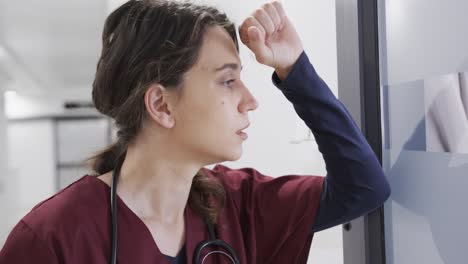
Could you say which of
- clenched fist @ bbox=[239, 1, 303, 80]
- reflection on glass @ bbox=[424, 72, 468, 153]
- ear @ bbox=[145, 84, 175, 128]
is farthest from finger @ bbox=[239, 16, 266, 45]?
reflection on glass @ bbox=[424, 72, 468, 153]

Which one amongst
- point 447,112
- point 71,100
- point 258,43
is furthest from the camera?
point 71,100

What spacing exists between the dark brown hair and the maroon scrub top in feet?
0.21

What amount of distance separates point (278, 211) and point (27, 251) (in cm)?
43

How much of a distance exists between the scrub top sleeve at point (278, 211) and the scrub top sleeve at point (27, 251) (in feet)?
Result: 1.16

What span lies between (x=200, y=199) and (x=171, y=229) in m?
0.08

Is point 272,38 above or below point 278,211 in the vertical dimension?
above

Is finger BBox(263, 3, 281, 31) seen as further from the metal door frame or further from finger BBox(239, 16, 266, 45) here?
the metal door frame

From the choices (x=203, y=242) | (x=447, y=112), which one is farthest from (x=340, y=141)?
(x=203, y=242)

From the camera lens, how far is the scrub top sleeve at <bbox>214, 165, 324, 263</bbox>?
87cm

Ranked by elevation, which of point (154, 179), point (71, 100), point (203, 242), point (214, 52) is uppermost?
point (214, 52)

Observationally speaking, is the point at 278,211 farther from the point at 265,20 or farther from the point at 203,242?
the point at 265,20

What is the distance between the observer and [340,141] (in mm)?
796

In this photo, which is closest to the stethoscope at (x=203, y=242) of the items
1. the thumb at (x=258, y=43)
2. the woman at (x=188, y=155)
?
the woman at (x=188, y=155)

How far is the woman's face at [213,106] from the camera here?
31.3 inches
